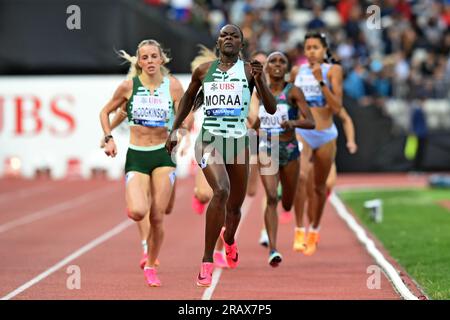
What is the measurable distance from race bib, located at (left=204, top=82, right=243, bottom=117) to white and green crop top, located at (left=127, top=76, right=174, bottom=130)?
1090 millimetres

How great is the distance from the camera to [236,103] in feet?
34.6

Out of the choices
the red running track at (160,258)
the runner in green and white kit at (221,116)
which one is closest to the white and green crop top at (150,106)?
the runner in green and white kit at (221,116)

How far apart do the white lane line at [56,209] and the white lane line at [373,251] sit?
449 cm

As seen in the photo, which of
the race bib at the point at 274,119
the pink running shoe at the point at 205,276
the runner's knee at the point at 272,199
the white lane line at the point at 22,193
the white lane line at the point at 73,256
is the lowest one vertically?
the white lane line at the point at 22,193

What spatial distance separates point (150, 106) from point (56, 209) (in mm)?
Result: 10218

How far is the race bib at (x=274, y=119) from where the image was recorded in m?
13.0

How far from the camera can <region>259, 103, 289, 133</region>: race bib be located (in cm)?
1295

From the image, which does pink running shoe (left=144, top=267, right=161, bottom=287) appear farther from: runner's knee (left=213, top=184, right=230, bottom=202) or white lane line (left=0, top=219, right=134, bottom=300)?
runner's knee (left=213, top=184, right=230, bottom=202)

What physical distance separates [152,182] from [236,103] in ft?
4.93

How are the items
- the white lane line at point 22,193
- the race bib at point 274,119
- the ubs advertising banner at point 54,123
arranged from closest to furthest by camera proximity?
the race bib at point 274,119 → the white lane line at point 22,193 → the ubs advertising banner at point 54,123

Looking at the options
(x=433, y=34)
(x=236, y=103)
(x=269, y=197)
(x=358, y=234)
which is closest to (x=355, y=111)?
(x=433, y=34)

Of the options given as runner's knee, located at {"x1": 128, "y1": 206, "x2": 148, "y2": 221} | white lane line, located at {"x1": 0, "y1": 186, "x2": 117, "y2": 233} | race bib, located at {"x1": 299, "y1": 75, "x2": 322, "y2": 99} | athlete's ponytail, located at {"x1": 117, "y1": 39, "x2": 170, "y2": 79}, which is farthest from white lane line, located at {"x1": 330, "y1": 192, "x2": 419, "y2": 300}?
white lane line, located at {"x1": 0, "y1": 186, "x2": 117, "y2": 233}

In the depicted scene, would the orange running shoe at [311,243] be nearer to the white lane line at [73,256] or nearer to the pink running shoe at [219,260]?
the pink running shoe at [219,260]
